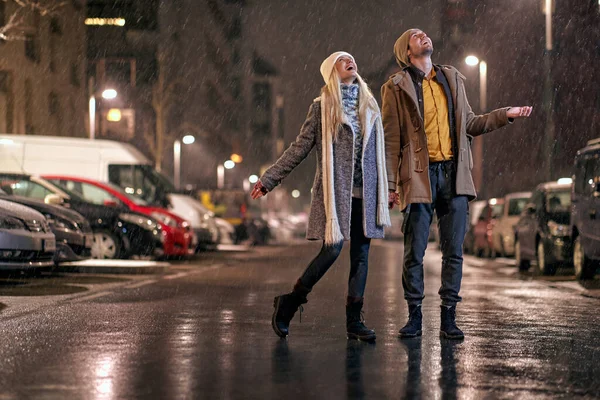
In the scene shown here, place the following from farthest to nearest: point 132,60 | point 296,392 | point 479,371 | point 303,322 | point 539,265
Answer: point 132,60
point 539,265
point 303,322
point 479,371
point 296,392

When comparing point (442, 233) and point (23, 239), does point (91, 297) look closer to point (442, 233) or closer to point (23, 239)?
point (23, 239)

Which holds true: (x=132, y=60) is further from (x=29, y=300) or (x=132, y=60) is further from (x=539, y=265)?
(x=29, y=300)

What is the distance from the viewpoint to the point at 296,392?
543cm

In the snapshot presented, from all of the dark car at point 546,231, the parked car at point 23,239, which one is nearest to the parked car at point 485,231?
the dark car at point 546,231

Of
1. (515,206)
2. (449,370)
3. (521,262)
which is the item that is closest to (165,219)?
(521,262)

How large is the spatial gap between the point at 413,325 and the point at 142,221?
1306 centimetres

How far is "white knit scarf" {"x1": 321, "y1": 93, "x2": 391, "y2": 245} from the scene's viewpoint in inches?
295

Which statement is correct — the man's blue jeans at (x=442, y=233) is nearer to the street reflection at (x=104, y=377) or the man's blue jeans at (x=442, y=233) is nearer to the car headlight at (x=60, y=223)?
the street reflection at (x=104, y=377)

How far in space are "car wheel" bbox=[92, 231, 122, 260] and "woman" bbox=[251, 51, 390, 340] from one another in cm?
1240

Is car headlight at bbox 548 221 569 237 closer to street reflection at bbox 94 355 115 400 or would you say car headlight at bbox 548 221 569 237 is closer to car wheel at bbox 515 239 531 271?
car wheel at bbox 515 239 531 271

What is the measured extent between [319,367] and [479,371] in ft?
2.81

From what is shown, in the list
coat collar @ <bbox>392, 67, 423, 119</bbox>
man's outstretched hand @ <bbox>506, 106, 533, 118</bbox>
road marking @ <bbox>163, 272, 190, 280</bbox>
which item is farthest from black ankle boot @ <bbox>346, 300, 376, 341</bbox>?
road marking @ <bbox>163, 272, 190, 280</bbox>

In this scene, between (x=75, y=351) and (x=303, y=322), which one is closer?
(x=75, y=351)

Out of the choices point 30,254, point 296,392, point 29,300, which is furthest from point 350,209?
point 30,254
